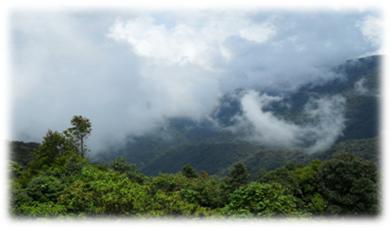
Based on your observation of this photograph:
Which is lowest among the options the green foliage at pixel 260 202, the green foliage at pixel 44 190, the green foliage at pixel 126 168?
the green foliage at pixel 260 202

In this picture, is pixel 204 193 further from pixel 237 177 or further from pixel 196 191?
pixel 237 177

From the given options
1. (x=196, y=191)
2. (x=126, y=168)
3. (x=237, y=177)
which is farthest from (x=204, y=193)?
(x=126, y=168)

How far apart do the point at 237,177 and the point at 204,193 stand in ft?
11.5

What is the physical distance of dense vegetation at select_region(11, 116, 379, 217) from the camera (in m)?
12.1

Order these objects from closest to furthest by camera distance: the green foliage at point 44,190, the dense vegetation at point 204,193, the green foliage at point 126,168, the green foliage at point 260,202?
1. the dense vegetation at point 204,193
2. the green foliage at point 260,202
3. the green foliage at point 44,190
4. the green foliage at point 126,168

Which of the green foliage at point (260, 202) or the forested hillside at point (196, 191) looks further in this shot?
the green foliage at point (260, 202)

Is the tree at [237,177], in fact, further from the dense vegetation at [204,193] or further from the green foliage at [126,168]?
the green foliage at [126,168]

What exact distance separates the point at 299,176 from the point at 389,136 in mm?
14522

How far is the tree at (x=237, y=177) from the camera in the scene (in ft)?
71.8

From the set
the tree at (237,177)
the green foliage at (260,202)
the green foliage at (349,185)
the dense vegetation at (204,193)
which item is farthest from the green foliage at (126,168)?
the green foliage at (260,202)

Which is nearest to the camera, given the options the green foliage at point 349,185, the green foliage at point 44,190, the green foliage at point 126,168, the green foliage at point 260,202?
the green foliage at point 260,202

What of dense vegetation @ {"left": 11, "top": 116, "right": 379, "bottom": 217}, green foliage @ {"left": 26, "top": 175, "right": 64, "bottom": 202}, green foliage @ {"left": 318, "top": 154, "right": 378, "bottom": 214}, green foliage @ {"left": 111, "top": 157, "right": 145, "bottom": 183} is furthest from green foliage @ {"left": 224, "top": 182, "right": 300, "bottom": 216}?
green foliage @ {"left": 111, "top": 157, "right": 145, "bottom": 183}

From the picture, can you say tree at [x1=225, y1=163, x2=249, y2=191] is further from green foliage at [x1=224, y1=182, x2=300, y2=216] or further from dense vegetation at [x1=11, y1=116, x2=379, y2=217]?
green foliage at [x1=224, y1=182, x2=300, y2=216]

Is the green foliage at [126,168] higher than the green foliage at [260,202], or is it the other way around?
the green foliage at [126,168]
